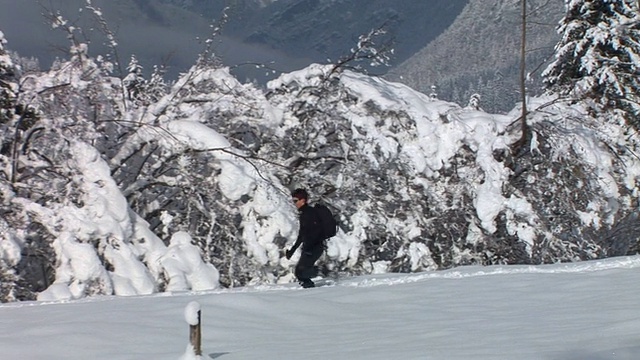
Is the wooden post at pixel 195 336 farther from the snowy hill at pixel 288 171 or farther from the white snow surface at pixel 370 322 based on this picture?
the snowy hill at pixel 288 171

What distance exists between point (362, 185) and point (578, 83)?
6.51 meters

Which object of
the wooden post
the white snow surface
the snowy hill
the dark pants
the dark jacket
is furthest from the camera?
the snowy hill

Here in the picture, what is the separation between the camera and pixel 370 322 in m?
8.76

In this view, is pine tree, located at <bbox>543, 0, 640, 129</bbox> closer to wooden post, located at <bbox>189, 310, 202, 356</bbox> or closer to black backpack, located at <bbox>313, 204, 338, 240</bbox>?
black backpack, located at <bbox>313, 204, 338, 240</bbox>

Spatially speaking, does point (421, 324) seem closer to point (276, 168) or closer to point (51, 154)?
point (276, 168)

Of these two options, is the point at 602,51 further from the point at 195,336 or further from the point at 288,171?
the point at 195,336

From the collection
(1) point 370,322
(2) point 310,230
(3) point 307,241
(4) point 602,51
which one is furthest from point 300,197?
(4) point 602,51

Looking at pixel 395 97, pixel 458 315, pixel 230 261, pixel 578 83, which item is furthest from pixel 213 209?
pixel 578 83

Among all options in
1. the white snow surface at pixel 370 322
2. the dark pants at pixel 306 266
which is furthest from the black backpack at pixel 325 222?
the white snow surface at pixel 370 322

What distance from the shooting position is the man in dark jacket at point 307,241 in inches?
473

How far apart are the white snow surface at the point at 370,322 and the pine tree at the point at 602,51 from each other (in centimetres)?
955

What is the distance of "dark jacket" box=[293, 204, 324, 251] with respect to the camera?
1212 centimetres

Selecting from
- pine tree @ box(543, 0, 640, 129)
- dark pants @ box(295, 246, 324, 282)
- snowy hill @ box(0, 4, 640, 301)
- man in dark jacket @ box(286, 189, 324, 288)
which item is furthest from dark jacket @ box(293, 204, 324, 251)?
pine tree @ box(543, 0, 640, 129)

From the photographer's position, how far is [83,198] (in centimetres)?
1305
